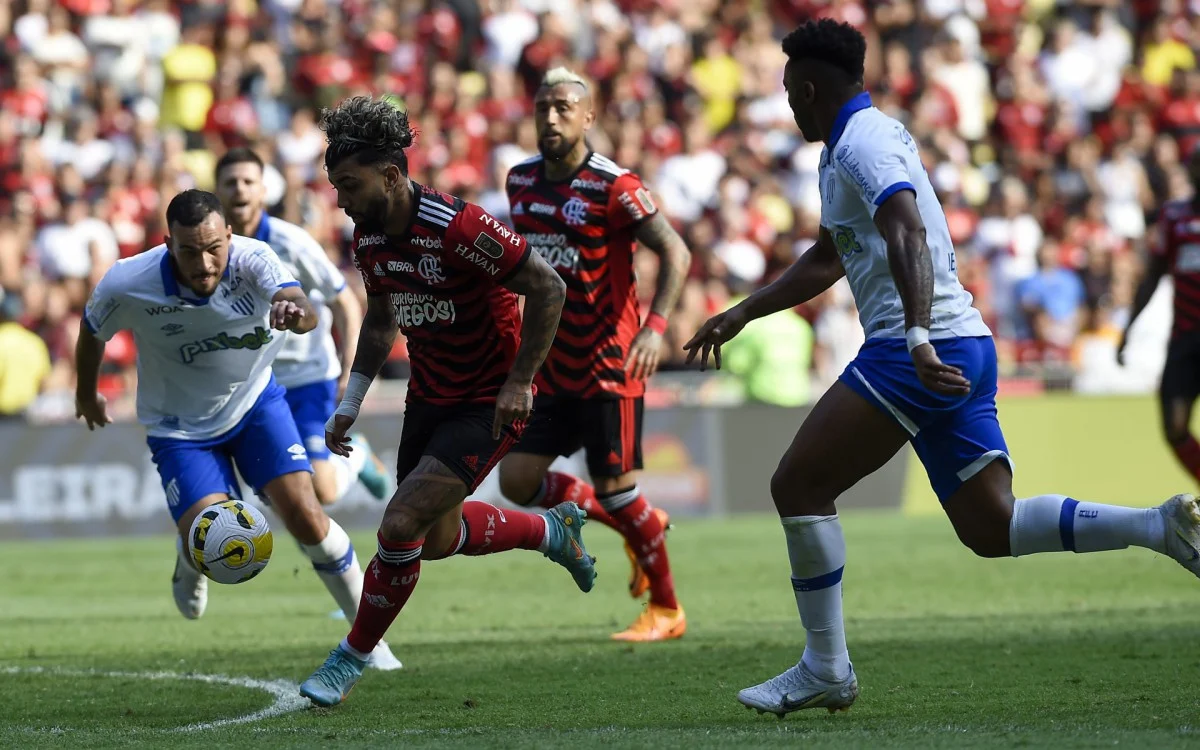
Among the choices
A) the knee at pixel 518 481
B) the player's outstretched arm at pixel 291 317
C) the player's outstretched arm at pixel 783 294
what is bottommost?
the knee at pixel 518 481

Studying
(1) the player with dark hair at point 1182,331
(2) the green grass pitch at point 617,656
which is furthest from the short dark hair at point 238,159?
(1) the player with dark hair at point 1182,331

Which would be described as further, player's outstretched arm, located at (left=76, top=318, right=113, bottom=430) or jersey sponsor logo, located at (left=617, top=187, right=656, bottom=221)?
jersey sponsor logo, located at (left=617, top=187, right=656, bottom=221)

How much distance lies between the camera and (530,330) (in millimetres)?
6742

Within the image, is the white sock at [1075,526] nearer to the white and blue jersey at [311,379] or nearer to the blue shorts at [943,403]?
the blue shorts at [943,403]

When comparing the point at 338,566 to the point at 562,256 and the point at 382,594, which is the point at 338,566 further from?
the point at 562,256

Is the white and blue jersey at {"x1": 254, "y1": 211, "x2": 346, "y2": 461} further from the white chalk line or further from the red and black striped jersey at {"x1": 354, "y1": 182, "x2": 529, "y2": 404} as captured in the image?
the red and black striped jersey at {"x1": 354, "y1": 182, "x2": 529, "y2": 404}

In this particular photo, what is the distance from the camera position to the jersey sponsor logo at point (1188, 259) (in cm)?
1243

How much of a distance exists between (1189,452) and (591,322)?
551 cm

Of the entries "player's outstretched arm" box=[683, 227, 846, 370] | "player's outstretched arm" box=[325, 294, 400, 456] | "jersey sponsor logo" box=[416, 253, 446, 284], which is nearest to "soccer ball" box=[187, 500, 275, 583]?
"player's outstretched arm" box=[325, 294, 400, 456]

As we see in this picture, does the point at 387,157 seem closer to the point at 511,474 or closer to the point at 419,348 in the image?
the point at 419,348

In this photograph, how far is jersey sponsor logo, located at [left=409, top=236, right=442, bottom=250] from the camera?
6.66 m

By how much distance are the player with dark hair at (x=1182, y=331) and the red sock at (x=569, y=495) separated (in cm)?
503

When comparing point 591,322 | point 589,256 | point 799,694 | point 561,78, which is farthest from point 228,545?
point 561,78

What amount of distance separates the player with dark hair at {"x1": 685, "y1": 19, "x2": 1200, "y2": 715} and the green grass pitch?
1.70ft
